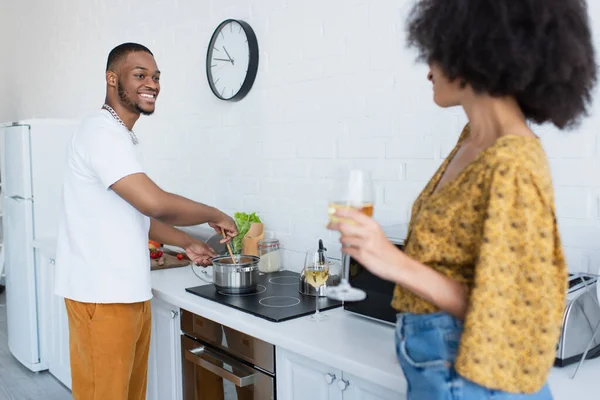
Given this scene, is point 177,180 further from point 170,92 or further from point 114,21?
point 114,21

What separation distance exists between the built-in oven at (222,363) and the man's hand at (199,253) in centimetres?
23

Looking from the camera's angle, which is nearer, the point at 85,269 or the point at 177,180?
the point at 85,269

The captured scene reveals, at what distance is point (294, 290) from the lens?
2.28m

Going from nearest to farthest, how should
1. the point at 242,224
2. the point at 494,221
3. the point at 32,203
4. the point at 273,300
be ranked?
1. the point at 494,221
2. the point at 273,300
3. the point at 242,224
4. the point at 32,203

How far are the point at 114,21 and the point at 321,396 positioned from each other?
3.12 metres

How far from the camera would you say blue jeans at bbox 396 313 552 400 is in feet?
3.06

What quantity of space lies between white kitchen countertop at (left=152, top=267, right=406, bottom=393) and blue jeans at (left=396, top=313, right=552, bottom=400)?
39 cm

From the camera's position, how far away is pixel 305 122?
8.27 feet

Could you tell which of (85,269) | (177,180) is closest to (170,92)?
(177,180)

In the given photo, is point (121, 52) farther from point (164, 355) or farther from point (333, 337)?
point (333, 337)

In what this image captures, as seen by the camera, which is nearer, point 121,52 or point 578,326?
point 578,326

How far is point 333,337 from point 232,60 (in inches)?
64.0

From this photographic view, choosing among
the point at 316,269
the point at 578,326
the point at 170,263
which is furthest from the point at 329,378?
the point at 170,263

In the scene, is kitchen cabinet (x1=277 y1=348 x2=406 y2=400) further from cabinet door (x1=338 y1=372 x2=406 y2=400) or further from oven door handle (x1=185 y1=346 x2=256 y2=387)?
oven door handle (x1=185 y1=346 x2=256 y2=387)
